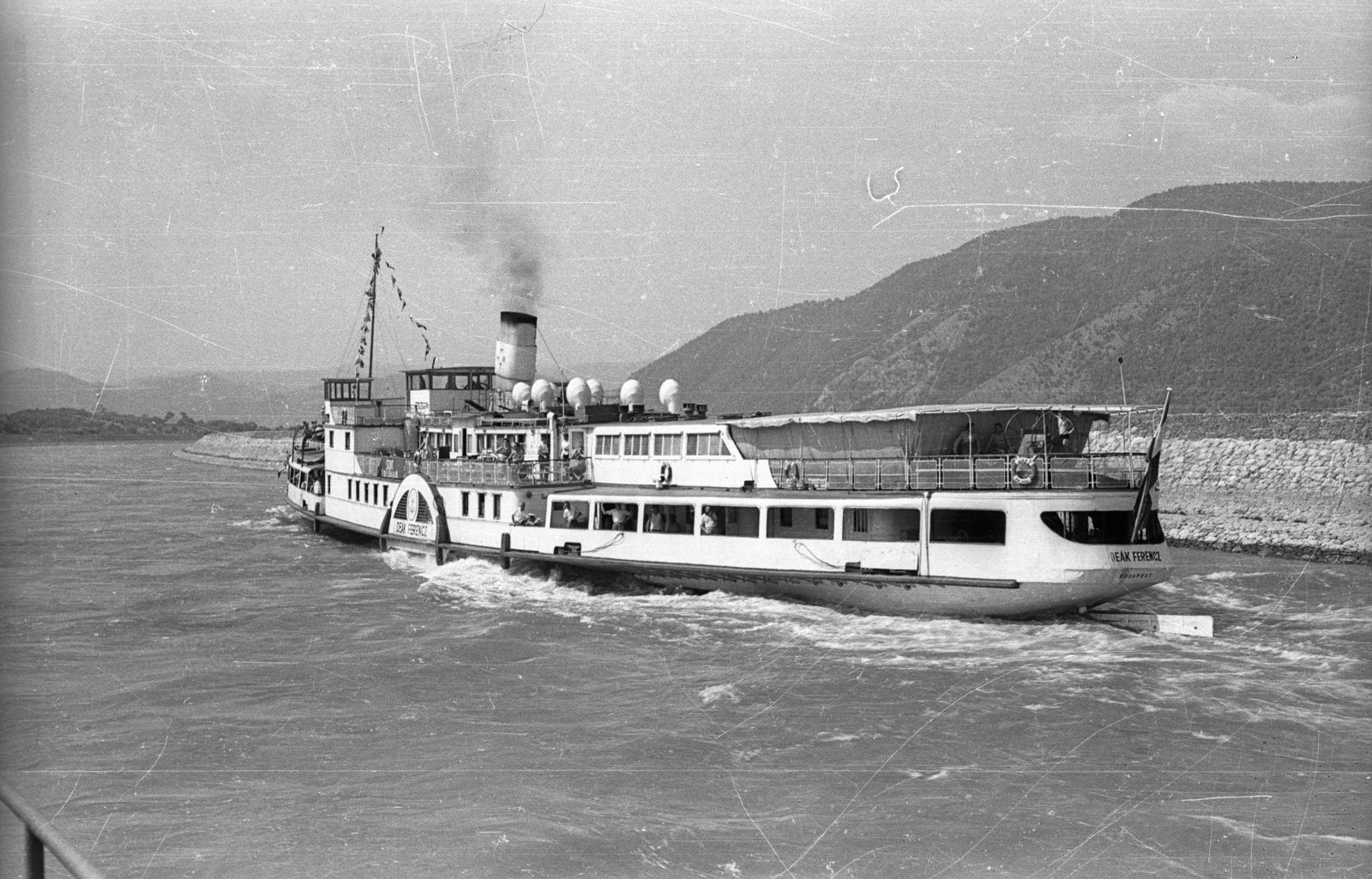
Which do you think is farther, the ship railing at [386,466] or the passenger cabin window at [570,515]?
the ship railing at [386,466]

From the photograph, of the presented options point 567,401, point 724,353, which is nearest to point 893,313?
point 724,353

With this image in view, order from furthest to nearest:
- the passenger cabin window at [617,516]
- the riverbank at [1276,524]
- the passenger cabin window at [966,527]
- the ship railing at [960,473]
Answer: the riverbank at [1276,524] → the passenger cabin window at [617,516] → the passenger cabin window at [966,527] → the ship railing at [960,473]

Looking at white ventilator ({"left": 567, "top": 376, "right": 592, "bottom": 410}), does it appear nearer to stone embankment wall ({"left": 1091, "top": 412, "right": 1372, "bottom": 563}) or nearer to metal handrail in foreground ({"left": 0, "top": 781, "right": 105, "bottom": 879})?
stone embankment wall ({"left": 1091, "top": 412, "right": 1372, "bottom": 563})

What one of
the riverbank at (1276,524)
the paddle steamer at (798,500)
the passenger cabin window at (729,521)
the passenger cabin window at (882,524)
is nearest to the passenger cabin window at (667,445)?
the paddle steamer at (798,500)

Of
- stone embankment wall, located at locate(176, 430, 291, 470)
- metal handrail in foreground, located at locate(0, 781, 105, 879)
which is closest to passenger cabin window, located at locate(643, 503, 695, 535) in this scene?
metal handrail in foreground, located at locate(0, 781, 105, 879)

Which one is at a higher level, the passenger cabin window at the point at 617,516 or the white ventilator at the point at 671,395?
the white ventilator at the point at 671,395

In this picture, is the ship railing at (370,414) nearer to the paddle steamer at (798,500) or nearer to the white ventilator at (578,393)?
the paddle steamer at (798,500)

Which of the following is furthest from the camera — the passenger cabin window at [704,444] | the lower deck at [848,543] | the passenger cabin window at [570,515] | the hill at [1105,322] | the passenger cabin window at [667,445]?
the hill at [1105,322]

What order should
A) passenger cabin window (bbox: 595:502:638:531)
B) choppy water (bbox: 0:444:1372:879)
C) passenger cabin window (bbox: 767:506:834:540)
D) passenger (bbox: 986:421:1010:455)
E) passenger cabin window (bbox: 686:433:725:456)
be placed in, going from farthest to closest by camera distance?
passenger cabin window (bbox: 595:502:638:531) → passenger cabin window (bbox: 686:433:725:456) → passenger cabin window (bbox: 767:506:834:540) → passenger (bbox: 986:421:1010:455) → choppy water (bbox: 0:444:1372:879)
